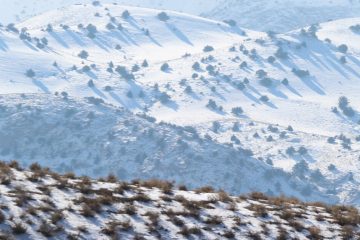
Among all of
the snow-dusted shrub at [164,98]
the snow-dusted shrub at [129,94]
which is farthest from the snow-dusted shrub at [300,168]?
the snow-dusted shrub at [129,94]

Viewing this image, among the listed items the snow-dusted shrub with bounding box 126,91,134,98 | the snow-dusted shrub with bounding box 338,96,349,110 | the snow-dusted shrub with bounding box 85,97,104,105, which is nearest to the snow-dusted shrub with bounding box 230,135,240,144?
the snow-dusted shrub with bounding box 85,97,104,105

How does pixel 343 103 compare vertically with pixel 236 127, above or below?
above

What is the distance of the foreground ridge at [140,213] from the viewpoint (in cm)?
1911

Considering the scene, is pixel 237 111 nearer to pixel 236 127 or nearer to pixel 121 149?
pixel 236 127

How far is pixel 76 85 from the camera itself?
19212cm

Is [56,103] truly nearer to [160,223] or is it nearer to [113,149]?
[113,149]

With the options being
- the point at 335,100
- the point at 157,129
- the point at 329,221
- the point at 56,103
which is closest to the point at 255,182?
the point at 157,129

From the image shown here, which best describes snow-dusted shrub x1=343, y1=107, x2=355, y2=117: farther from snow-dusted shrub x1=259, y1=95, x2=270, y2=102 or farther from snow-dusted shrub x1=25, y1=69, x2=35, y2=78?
snow-dusted shrub x1=25, y1=69, x2=35, y2=78

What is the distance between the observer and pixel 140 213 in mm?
20625

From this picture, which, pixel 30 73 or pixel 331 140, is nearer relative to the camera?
pixel 331 140

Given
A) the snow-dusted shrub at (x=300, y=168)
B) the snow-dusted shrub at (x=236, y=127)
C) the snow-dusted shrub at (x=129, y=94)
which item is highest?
the snow-dusted shrub at (x=300, y=168)

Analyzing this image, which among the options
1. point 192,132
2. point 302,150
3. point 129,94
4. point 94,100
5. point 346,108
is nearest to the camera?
point 192,132

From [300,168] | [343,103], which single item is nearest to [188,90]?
[343,103]

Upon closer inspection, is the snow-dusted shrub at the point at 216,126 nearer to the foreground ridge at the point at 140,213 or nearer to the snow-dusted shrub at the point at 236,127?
the snow-dusted shrub at the point at 236,127
